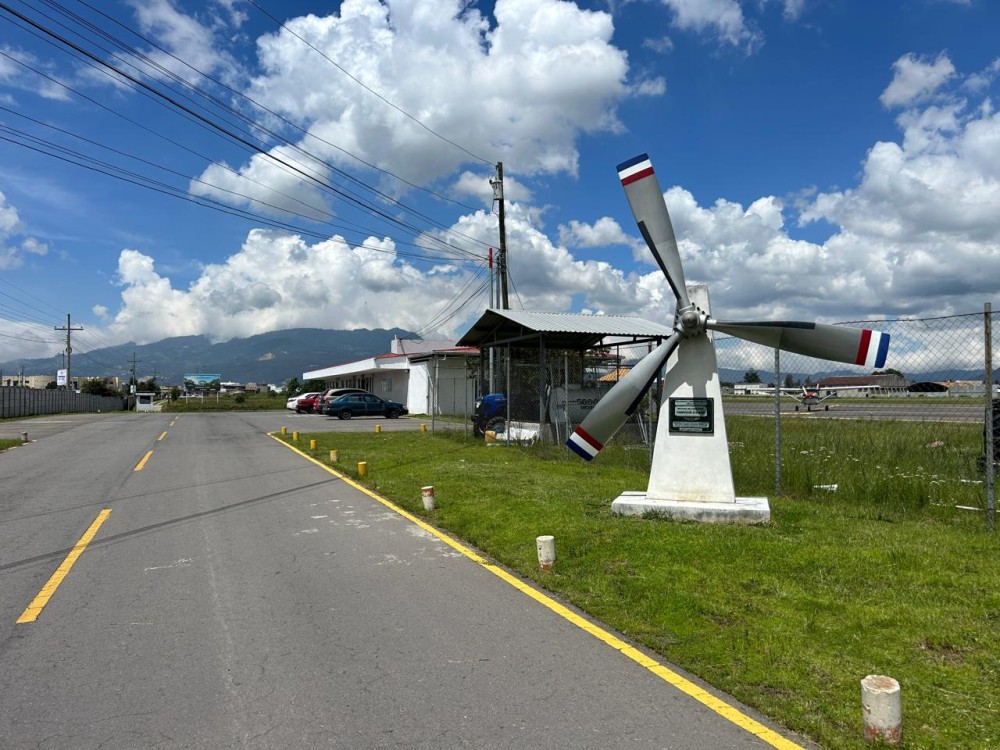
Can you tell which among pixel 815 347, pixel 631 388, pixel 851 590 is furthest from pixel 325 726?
pixel 815 347

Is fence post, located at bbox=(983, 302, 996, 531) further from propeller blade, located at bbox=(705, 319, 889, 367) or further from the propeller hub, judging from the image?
the propeller hub

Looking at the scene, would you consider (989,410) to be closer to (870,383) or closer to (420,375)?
(870,383)

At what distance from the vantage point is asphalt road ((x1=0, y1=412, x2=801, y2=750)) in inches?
140

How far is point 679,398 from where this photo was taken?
852 centimetres

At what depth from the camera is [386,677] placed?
4.17 m

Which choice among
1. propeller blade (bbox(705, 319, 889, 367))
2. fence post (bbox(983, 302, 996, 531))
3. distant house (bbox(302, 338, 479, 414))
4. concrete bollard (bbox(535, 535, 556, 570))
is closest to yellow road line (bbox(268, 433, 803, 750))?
concrete bollard (bbox(535, 535, 556, 570))

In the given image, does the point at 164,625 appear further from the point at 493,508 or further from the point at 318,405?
the point at 318,405

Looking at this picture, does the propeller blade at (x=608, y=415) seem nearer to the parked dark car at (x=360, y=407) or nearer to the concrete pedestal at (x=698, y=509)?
the concrete pedestal at (x=698, y=509)

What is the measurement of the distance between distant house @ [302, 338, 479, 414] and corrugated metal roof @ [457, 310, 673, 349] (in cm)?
1199

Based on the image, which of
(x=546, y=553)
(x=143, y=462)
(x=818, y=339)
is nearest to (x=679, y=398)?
(x=818, y=339)

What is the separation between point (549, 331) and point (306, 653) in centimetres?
1263

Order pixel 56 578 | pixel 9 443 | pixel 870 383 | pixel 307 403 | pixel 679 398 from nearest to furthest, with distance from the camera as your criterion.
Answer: pixel 56 578 → pixel 679 398 → pixel 870 383 → pixel 9 443 → pixel 307 403

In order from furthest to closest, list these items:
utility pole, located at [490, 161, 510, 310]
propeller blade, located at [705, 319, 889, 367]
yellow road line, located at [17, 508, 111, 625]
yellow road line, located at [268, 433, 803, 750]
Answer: utility pole, located at [490, 161, 510, 310], propeller blade, located at [705, 319, 889, 367], yellow road line, located at [17, 508, 111, 625], yellow road line, located at [268, 433, 803, 750]

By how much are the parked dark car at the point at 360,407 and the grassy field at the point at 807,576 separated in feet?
88.2
